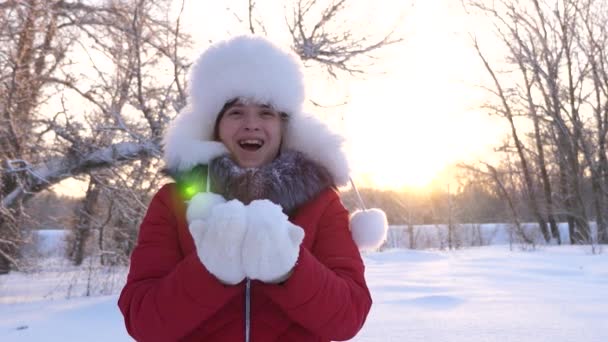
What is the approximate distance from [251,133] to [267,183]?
0.63 ft

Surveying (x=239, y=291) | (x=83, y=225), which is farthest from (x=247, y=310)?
(x=83, y=225)

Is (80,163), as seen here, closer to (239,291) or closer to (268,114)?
(268,114)

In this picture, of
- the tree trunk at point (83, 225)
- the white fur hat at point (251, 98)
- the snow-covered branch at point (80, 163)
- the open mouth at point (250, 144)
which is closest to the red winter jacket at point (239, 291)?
the white fur hat at point (251, 98)

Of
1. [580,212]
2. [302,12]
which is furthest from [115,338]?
[580,212]

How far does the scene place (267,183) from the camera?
1.40 m

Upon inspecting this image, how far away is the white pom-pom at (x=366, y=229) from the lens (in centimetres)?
156

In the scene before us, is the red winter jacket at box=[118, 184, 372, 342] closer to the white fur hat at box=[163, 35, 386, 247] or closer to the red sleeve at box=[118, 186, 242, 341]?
the red sleeve at box=[118, 186, 242, 341]

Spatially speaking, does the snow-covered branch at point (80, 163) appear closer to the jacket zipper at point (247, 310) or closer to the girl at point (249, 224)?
the girl at point (249, 224)

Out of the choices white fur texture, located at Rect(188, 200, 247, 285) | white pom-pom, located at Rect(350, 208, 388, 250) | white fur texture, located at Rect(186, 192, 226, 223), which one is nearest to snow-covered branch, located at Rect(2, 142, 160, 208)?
white pom-pom, located at Rect(350, 208, 388, 250)

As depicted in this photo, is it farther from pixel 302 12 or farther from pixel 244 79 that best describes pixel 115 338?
pixel 302 12

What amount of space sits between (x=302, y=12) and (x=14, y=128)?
3697mm

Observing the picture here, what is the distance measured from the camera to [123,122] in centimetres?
646

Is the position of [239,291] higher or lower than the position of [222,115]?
lower

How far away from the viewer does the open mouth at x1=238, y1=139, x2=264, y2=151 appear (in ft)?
5.01
